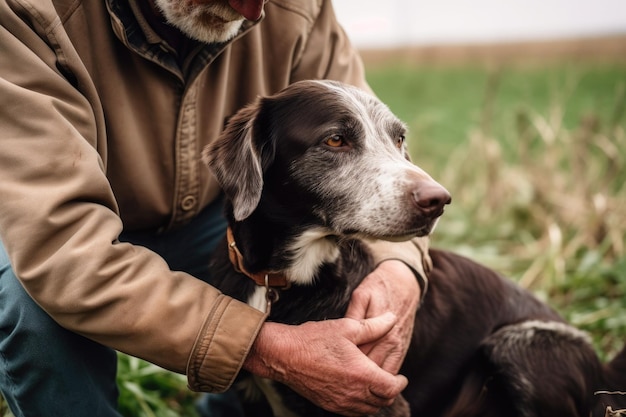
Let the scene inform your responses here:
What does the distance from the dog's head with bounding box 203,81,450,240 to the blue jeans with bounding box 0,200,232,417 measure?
0.72 m

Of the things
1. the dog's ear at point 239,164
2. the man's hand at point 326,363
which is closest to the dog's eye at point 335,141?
the dog's ear at point 239,164

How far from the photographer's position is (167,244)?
9.45 ft

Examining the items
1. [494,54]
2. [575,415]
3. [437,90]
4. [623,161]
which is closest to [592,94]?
[437,90]

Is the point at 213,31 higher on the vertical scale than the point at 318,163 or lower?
higher

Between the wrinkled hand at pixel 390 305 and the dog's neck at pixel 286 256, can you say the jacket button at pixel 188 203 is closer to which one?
the dog's neck at pixel 286 256

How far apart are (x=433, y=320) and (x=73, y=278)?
1.45m

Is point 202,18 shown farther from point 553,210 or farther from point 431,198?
point 553,210

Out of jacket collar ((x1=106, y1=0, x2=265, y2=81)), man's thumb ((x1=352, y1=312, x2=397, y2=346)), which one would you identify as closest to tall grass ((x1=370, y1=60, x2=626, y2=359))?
man's thumb ((x1=352, y1=312, x2=397, y2=346))

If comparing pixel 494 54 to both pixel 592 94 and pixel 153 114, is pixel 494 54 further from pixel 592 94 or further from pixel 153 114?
pixel 153 114

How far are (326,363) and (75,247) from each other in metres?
0.86

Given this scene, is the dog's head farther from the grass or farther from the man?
the grass

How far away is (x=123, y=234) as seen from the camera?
9.07ft

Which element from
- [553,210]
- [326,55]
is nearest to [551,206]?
[553,210]

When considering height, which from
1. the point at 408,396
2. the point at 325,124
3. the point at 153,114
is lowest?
the point at 408,396
